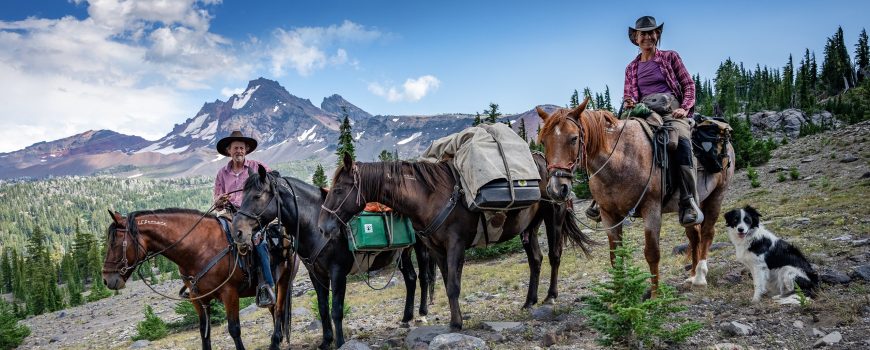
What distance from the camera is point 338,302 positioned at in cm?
759

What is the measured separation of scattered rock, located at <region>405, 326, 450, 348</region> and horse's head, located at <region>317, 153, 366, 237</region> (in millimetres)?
1997

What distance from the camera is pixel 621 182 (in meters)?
6.66

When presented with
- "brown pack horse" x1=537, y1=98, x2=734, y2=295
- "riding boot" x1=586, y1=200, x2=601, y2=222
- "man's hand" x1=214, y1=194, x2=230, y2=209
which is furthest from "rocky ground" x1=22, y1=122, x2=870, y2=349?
"man's hand" x1=214, y1=194, x2=230, y2=209

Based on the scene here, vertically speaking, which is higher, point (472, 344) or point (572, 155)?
point (572, 155)

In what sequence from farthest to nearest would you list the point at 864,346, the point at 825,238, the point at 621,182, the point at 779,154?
the point at 779,154 < the point at 825,238 < the point at 621,182 < the point at 864,346

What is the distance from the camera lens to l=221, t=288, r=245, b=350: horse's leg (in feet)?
25.5

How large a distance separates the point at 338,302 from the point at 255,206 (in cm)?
195

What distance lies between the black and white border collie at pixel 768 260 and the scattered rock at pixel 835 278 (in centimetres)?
39

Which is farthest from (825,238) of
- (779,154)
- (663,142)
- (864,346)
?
(779,154)

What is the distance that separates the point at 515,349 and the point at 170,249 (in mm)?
5655

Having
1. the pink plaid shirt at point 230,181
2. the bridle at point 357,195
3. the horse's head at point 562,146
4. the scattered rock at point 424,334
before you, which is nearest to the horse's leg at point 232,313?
A: the pink plaid shirt at point 230,181

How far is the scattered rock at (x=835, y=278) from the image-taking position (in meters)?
6.62

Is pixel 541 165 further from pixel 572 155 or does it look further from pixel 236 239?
pixel 236 239

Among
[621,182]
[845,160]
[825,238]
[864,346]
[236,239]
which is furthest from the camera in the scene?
[845,160]
